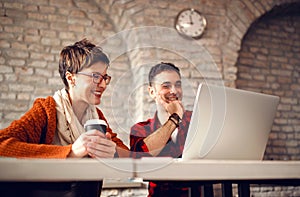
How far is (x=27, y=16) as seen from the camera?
339 centimetres

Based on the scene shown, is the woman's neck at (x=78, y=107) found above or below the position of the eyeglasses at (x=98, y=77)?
below

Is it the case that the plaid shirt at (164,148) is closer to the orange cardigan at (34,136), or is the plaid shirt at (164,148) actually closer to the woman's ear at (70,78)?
the orange cardigan at (34,136)

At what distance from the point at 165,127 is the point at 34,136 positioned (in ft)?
1.71

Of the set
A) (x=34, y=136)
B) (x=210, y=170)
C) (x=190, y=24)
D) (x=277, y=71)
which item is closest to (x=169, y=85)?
(x=34, y=136)

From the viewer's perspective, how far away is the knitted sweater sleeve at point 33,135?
108cm

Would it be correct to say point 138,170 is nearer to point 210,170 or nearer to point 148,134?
point 210,170

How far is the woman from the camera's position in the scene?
1.04 m

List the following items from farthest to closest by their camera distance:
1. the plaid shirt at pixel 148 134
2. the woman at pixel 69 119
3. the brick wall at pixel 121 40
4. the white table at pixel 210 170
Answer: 1. the brick wall at pixel 121 40
2. the plaid shirt at pixel 148 134
3. the woman at pixel 69 119
4. the white table at pixel 210 170

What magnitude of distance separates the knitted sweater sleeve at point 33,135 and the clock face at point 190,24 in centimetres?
226

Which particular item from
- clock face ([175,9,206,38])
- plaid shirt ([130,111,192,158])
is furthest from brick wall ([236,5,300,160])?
plaid shirt ([130,111,192,158])

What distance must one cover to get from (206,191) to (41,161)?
0.84 metres

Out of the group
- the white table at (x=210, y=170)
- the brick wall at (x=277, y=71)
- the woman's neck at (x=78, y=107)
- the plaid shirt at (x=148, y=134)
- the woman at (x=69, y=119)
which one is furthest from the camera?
the brick wall at (x=277, y=71)

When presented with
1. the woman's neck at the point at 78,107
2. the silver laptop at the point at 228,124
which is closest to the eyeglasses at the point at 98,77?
the woman's neck at the point at 78,107

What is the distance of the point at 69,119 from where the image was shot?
140 cm
